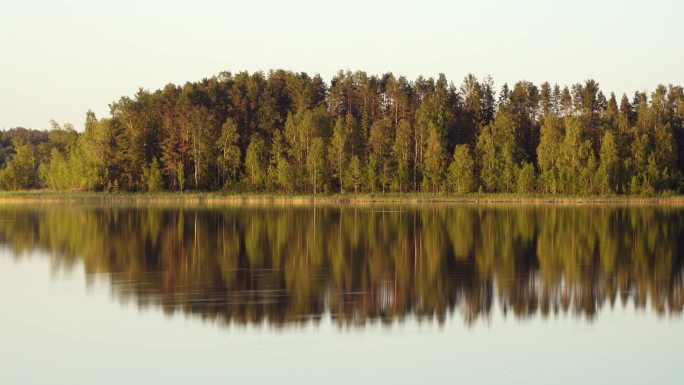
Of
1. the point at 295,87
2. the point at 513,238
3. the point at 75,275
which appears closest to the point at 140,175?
the point at 295,87

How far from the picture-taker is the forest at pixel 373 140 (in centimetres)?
9112

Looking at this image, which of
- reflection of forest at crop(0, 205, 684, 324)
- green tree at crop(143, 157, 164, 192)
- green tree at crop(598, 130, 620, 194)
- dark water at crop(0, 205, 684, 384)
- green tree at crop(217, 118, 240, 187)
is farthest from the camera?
green tree at crop(217, 118, 240, 187)

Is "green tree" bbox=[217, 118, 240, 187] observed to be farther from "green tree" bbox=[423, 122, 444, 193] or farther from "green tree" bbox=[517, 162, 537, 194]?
"green tree" bbox=[517, 162, 537, 194]

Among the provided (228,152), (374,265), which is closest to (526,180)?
(228,152)

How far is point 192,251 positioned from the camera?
32406mm

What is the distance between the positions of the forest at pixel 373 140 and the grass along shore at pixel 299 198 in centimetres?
177

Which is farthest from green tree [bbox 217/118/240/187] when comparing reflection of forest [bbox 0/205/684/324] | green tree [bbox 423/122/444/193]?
reflection of forest [bbox 0/205/684/324]

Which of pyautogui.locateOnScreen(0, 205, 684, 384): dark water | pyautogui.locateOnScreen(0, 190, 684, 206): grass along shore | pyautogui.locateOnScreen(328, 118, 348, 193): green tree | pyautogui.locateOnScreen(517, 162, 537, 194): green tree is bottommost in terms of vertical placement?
pyautogui.locateOnScreen(0, 205, 684, 384): dark water

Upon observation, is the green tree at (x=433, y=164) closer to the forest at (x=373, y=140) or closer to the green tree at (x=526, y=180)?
the forest at (x=373, y=140)

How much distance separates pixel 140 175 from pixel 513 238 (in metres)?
72.0

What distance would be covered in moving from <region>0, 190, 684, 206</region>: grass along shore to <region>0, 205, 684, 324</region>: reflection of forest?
39.4m

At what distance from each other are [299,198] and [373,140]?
13123 mm

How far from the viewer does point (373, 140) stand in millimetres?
100688

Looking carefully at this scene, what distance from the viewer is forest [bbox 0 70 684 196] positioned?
91.1 meters
